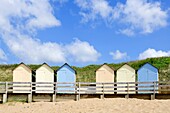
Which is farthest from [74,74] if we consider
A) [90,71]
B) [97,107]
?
[90,71]

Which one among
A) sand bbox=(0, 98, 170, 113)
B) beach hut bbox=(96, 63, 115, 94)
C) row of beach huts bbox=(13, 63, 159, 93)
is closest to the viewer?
sand bbox=(0, 98, 170, 113)

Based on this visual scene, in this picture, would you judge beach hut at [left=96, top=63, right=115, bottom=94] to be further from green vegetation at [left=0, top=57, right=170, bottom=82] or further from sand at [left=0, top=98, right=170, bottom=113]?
green vegetation at [left=0, top=57, right=170, bottom=82]

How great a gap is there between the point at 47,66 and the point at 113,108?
1341 centimetres

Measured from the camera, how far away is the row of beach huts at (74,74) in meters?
33.5

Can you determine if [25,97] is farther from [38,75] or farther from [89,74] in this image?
[89,74]

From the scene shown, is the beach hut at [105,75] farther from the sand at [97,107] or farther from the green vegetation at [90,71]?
the green vegetation at [90,71]

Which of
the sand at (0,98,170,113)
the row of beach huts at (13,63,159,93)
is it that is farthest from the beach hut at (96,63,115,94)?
the sand at (0,98,170,113)

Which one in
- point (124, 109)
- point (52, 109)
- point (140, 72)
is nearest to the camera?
point (124, 109)

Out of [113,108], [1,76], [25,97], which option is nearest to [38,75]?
[25,97]

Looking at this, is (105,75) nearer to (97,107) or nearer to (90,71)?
(97,107)

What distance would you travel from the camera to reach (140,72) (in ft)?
110

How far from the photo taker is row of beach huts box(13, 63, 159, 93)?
1320 inches

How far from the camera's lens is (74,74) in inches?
1351

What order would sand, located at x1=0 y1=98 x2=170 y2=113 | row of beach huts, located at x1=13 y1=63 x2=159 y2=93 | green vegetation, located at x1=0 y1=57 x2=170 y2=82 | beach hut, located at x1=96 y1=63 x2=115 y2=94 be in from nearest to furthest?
sand, located at x1=0 y1=98 x2=170 y2=113 → row of beach huts, located at x1=13 y1=63 x2=159 y2=93 → beach hut, located at x1=96 y1=63 x2=115 y2=94 → green vegetation, located at x1=0 y1=57 x2=170 y2=82
